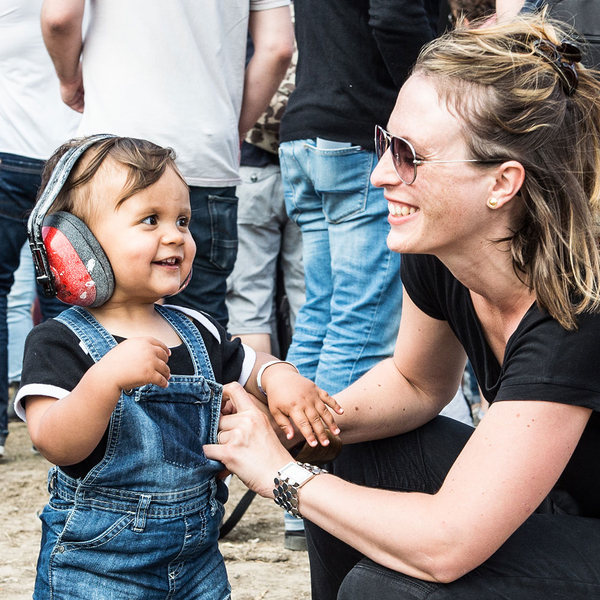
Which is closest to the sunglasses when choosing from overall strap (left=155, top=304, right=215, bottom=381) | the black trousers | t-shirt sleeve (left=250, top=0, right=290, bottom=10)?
overall strap (left=155, top=304, right=215, bottom=381)

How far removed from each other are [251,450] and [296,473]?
11cm

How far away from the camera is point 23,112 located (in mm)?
3557

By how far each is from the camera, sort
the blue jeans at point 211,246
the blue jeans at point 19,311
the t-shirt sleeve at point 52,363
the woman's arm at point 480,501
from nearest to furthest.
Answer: the woman's arm at point 480,501 < the t-shirt sleeve at point 52,363 < the blue jeans at point 211,246 < the blue jeans at point 19,311

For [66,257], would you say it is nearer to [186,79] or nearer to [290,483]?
[290,483]

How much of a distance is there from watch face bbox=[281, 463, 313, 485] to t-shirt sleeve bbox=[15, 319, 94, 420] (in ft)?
1.52

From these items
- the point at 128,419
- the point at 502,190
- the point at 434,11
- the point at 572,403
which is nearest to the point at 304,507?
the point at 128,419

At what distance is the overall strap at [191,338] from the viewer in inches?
77.0

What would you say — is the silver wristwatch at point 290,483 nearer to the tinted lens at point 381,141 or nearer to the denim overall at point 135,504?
the denim overall at point 135,504

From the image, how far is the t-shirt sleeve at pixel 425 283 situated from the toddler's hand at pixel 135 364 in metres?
0.75

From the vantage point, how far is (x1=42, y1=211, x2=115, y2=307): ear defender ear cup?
1837 mm

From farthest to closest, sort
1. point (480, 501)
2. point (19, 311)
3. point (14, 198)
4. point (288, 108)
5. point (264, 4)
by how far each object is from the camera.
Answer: point (19, 311)
point (14, 198)
point (288, 108)
point (264, 4)
point (480, 501)

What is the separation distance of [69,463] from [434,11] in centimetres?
216

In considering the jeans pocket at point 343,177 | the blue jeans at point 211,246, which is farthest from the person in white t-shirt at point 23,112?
the jeans pocket at point 343,177

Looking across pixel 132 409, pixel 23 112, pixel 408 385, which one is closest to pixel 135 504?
pixel 132 409
